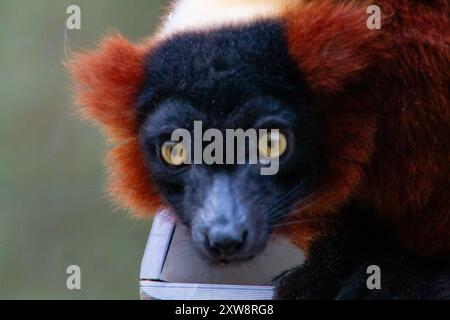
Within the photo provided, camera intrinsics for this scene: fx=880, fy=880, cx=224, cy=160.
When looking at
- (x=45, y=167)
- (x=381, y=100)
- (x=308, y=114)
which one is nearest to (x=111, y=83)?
(x=308, y=114)

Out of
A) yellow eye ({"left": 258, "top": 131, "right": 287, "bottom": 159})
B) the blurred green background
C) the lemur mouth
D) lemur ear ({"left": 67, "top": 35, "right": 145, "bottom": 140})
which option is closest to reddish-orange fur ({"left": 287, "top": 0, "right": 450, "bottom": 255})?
yellow eye ({"left": 258, "top": 131, "right": 287, "bottom": 159})

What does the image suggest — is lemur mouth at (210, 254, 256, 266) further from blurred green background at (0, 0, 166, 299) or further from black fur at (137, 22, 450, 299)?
blurred green background at (0, 0, 166, 299)

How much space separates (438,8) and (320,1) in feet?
1.04

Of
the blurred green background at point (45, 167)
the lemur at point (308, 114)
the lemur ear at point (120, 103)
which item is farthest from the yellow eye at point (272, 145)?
the blurred green background at point (45, 167)

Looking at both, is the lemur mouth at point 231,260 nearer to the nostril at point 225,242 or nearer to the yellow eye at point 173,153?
the nostril at point 225,242

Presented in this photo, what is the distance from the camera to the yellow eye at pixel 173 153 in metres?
2.42

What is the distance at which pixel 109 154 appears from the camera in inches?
113

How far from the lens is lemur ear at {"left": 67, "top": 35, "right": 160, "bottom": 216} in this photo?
100 inches

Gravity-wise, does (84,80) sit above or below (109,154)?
above

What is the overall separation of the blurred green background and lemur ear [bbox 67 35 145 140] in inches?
132

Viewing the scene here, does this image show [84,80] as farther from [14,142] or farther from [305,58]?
[14,142]

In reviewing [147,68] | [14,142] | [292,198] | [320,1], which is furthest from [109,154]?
[14,142]

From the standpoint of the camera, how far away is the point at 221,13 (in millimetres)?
2523

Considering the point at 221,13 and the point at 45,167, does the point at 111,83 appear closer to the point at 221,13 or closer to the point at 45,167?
the point at 221,13
